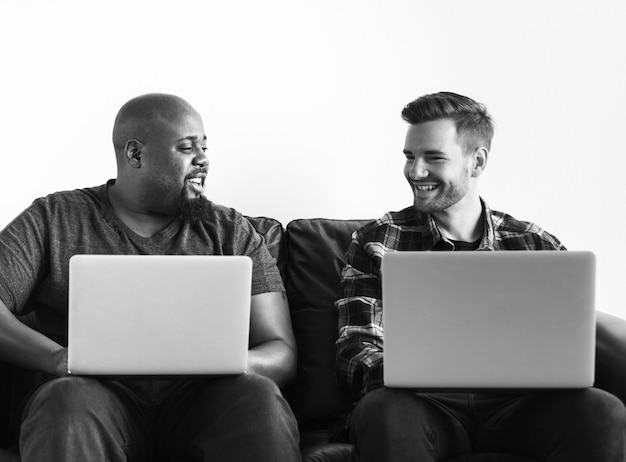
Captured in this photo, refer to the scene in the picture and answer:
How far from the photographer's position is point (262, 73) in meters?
2.81

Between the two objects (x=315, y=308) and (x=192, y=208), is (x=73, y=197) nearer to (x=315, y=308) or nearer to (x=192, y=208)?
(x=192, y=208)

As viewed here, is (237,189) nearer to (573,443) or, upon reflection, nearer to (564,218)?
(564,218)

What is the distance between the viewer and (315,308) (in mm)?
2443

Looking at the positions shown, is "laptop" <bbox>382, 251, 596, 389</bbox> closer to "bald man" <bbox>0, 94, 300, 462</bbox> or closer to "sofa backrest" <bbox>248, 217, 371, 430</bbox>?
"bald man" <bbox>0, 94, 300, 462</bbox>

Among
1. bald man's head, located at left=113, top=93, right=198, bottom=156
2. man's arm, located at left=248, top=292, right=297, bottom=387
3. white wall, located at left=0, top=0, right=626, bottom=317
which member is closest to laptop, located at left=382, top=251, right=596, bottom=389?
man's arm, located at left=248, top=292, right=297, bottom=387

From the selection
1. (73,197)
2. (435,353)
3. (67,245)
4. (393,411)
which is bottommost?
(393,411)

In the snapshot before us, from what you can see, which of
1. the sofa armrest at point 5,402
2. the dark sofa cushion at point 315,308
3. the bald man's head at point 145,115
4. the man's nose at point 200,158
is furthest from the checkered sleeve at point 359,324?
the sofa armrest at point 5,402

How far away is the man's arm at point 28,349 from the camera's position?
200cm

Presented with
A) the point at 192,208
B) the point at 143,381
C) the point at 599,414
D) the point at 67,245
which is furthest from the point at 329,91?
the point at 599,414

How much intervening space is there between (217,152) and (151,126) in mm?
419

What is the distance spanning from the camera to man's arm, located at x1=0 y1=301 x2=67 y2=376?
2.00 m

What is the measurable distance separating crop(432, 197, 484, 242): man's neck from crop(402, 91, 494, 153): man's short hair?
6.4 inches

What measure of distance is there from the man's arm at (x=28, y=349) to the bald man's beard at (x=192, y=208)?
0.48m

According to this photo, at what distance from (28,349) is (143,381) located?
26 centimetres
